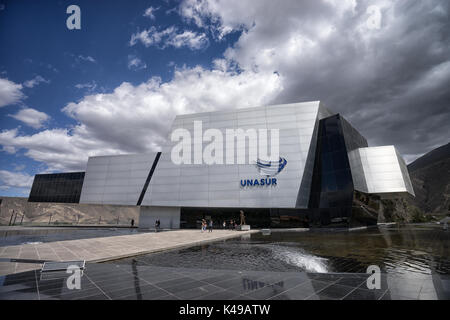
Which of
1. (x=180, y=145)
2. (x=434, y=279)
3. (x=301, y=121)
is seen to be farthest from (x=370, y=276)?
(x=180, y=145)

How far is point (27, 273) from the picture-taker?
6895 mm

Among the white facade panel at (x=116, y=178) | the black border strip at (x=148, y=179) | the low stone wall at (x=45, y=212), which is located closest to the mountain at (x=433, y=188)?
the black border strip at (x=148, y=179)

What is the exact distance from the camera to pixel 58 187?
4497 centimetres

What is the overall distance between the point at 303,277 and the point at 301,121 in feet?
108

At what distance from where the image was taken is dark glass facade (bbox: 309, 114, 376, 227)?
1175 inches

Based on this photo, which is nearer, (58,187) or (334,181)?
(334,181)

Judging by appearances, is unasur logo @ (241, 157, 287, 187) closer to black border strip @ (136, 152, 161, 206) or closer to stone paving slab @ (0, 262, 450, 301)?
black border strip @ (136, 152, 161, 206)

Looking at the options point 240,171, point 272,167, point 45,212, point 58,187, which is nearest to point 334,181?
point 272,167

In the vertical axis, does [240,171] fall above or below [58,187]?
above

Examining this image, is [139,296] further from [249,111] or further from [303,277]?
[249,111]

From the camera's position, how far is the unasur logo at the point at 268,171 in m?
34.3

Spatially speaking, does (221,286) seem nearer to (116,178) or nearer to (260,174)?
(260,174)

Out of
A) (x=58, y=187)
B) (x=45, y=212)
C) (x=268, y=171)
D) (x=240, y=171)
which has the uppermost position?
(x=240, y=171)

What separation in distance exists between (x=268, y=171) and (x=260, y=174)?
137cm
